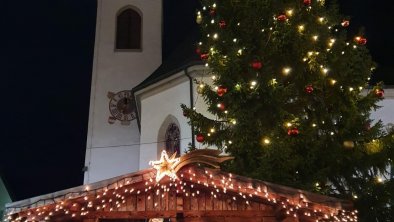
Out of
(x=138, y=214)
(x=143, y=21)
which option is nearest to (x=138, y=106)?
(x=143, y=21)

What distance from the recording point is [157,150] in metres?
14.6

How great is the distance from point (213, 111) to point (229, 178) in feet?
10.5

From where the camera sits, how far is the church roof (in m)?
14.0

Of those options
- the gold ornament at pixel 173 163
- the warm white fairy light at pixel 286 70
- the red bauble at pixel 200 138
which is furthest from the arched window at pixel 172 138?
the gold ornament at pixel 173 163

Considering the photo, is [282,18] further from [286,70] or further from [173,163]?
[173,163]

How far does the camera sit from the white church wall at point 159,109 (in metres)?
13.8

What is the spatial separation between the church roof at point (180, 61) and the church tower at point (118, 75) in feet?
8.49

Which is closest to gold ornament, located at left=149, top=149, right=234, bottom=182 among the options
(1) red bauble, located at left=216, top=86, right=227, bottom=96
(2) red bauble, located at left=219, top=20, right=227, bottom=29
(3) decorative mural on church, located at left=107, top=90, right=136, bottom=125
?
(1) red bauble, located at left=216, top=86, right=227, bottom=96

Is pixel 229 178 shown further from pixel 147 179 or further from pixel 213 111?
pixel 213 111

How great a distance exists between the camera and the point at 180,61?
51.8ft

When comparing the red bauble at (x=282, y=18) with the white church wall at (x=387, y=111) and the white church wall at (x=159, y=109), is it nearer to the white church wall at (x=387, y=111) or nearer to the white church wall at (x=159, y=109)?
the white church wall at (x=159, y=109)

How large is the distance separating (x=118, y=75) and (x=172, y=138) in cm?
642

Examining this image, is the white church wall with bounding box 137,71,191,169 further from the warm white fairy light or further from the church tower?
the warm white fairy light

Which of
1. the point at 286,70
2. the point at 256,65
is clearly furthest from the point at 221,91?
the point at 286,70
